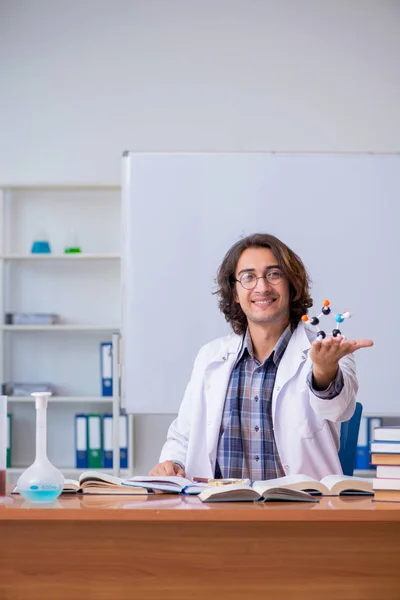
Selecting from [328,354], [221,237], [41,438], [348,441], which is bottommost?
[348,441]

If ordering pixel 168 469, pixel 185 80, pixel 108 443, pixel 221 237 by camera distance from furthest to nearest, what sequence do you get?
1. pixel 185 80
2. pixel 108 443
3. pixel 221 237
4. pixel 168 469

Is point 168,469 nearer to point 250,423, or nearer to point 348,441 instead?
point 250,423

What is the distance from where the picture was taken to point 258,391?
2463mm

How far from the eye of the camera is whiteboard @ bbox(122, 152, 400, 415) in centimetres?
382

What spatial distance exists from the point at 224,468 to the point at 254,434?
0.13m

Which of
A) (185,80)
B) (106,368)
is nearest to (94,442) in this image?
(106,368)

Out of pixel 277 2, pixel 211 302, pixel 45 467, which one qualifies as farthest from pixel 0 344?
pixel 45 467

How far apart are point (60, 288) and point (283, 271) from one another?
7.69ft

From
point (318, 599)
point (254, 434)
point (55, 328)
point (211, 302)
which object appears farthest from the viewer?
point (55, 328)

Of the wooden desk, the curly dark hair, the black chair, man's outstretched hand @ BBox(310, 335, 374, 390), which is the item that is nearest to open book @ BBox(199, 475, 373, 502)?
the wooden desk

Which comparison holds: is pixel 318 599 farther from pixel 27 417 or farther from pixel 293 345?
pixel 27 417

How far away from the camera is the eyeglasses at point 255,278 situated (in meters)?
2.52

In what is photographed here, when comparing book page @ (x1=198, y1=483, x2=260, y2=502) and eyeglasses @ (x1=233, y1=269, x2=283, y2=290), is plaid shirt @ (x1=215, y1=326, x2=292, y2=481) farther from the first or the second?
book page @ (x1=198, y1=483, x2=260, y2=502)

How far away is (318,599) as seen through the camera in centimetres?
162
